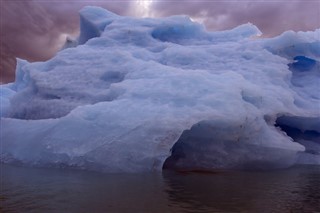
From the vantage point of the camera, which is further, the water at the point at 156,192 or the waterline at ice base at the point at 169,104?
the waterline at ice base at the point at 169,104

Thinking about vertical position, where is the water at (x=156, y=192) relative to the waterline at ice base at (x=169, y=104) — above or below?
below

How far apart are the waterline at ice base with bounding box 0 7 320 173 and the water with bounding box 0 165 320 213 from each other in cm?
103

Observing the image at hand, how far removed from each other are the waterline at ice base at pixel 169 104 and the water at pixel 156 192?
3.37 ft

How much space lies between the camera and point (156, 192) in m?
8.02

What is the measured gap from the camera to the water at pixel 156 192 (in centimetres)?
673

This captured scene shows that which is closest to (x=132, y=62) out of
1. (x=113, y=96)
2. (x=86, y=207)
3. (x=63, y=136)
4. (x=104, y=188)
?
(x=113, y=96)

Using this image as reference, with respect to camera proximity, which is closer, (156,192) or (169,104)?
(156,192)

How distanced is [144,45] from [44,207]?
12.3 meters

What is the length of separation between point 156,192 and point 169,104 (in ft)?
14.8

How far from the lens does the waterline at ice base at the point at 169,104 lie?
11438 millimetres

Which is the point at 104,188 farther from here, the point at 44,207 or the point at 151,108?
the point at 151,108

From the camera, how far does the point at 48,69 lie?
16.9m

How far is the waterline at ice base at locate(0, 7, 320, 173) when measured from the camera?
450 inches

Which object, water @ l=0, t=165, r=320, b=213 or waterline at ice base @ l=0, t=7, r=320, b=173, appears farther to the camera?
waterline at ice base @ l=0, t=7, r=320, b=173
